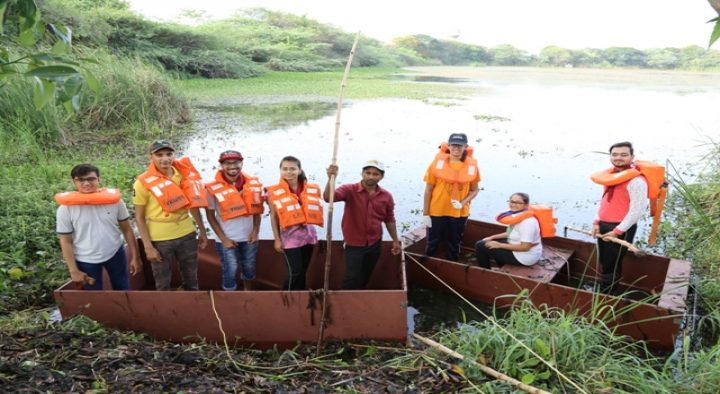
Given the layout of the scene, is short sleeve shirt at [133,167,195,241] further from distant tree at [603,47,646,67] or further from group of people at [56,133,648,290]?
distant tree at [603,47,646,67]

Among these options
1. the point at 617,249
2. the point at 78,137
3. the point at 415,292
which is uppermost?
the point at 78,137

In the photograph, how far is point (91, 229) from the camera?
4.10 meters

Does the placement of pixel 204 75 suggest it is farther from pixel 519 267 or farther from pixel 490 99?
pixel 519 267

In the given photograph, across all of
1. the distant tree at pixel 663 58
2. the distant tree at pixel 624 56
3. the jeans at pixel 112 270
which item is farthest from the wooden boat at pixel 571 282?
the distant tree at pixel 624 56

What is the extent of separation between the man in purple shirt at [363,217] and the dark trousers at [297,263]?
379 millimetres

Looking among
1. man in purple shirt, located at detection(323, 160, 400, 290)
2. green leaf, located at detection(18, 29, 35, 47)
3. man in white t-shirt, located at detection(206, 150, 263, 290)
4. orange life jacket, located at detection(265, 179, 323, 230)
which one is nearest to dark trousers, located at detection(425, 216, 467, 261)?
man in purple shirt, located at detection(323, 160, 400, 290)

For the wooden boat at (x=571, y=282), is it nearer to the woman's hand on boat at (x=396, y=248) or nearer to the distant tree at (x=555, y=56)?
the woman's hand on boat at (x=396, y=248)

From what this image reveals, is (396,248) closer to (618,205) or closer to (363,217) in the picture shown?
(363,217)

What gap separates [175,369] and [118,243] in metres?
1.44

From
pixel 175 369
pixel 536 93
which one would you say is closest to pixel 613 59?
pixel 536 93

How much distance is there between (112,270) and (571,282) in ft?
15.7

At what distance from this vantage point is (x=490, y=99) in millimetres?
23625

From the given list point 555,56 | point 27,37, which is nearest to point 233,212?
point 27,37

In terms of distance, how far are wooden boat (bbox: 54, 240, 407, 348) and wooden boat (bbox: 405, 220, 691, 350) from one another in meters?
1.04
